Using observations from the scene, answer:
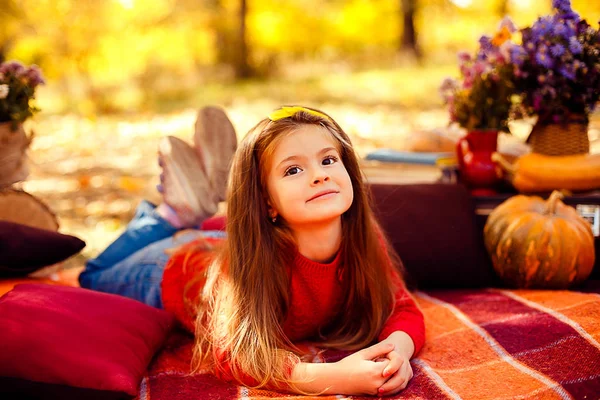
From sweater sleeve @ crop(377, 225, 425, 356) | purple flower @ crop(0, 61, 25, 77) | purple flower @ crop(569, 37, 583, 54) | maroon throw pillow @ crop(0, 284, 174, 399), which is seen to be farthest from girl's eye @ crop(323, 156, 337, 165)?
purple flower @ crop(0, 61, 25, 77)

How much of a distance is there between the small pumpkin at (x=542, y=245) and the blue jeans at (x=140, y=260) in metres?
1.22

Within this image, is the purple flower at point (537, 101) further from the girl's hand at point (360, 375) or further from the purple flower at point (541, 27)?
the girl's hand at point (360, 375)

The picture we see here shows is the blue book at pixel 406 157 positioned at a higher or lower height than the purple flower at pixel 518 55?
lower

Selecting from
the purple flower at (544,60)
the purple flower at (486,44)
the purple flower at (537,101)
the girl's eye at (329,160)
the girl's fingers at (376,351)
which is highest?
the purple flower at (486,44)

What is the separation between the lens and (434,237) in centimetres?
279

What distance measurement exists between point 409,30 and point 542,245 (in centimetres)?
1067

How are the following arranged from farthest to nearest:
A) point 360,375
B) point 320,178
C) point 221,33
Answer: point 221,33 < point 320,178 < point 360,375

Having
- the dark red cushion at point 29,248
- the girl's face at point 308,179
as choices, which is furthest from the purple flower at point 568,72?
the dark red cushion at point 29,248

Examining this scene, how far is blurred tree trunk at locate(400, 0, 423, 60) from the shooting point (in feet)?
41.0

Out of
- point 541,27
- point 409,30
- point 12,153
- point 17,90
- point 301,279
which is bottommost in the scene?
point 301,279

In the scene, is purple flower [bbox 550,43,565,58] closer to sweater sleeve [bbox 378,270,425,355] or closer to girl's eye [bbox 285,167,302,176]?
sweater sleeve [bbox 378,270,425,355]

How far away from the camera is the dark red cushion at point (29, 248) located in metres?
2.52

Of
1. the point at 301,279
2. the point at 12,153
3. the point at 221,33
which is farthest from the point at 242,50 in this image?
the point at 301,279

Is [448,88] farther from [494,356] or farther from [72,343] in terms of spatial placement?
[72,343]
